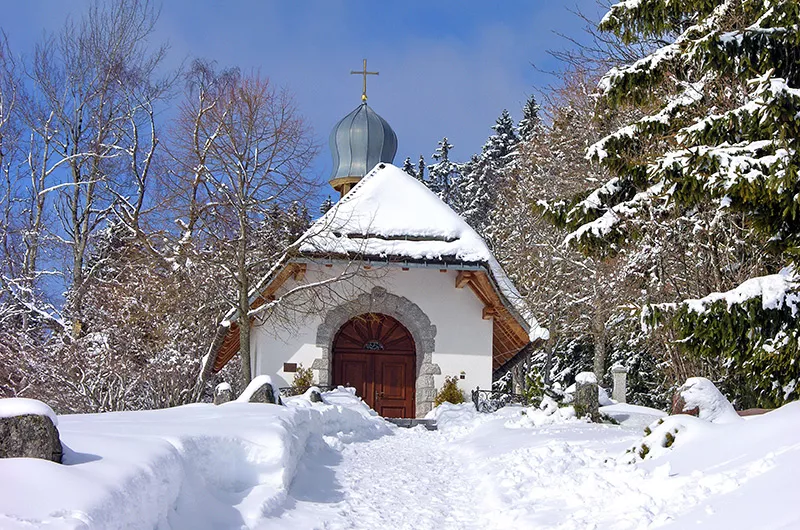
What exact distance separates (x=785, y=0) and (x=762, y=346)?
3.10m

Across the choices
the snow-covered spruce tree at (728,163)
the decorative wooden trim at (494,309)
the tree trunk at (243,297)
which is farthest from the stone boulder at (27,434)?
the decorative wooden trim at (494,309)

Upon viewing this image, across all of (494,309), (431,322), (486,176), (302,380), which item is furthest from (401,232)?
(486,176)

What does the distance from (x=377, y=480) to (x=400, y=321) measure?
1030 centimetres

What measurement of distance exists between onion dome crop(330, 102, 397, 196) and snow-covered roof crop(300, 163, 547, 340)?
4.63 meters

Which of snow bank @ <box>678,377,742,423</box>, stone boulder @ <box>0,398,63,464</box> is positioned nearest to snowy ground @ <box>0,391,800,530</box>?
stone boulder @ <box>0,398,63,464</box>

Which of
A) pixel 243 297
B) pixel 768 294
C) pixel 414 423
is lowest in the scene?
pixel 414 423

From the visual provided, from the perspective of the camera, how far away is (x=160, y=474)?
463cm

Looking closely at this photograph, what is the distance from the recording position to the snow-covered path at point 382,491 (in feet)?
19.6

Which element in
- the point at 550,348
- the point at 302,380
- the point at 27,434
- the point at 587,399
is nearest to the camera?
the point at 27,434

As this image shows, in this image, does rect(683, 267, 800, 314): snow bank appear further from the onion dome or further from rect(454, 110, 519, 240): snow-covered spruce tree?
rect(454, 110, 519, 240): snow-covered spruce tree

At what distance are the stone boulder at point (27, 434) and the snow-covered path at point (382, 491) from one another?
1.72 m

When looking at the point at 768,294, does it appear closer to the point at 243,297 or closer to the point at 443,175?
the point at 243,297

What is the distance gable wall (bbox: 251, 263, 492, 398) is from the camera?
17.6 meters

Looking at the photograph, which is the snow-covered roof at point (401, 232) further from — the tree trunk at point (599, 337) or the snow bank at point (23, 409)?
the snow bank at point (23, 409)
